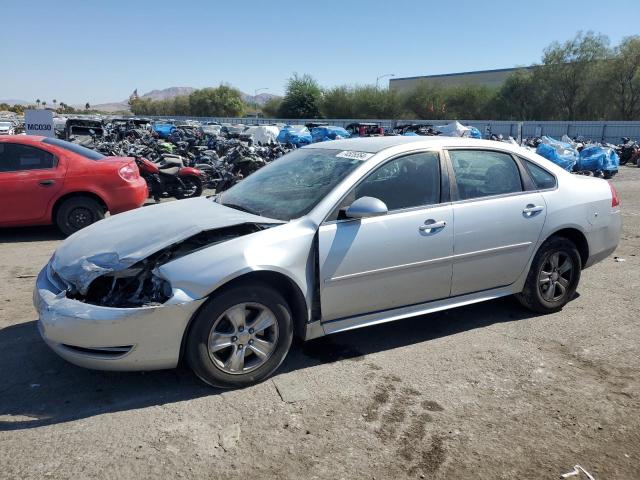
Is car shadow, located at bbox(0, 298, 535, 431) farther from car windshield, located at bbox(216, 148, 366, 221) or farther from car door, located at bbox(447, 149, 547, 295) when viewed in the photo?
car windshield, located at bbox(216, 148, 366, 221)

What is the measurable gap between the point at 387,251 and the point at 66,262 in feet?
7.26

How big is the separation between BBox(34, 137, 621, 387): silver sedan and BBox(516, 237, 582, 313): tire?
1 cm

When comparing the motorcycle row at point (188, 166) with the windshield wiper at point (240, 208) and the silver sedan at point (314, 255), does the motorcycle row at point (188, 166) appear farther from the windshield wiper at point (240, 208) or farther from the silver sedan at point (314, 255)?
the silver sedan at point (314, 255)

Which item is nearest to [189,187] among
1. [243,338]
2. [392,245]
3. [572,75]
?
[392,245]

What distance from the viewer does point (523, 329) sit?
4.66m

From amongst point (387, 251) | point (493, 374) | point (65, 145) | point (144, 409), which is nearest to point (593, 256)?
point (493, 374)

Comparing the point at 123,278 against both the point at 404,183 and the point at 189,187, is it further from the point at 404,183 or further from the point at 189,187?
the point at 189,187

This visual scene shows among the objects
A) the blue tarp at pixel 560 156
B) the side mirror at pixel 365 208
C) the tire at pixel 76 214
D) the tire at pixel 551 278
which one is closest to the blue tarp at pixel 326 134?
the blue tarp at pixel 560 156

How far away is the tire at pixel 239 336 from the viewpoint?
3.34 metres

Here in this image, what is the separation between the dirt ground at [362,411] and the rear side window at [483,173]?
46.4 inches

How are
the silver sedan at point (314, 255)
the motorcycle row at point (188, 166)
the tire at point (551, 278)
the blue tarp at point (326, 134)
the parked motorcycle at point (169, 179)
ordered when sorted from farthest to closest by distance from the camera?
the blue tarp at point (326, 134) → the motorcycle row at point (188, 166) → the parked motorcycle at point (169, 179) → the tire at point (551, 278) → the silver sedan at point (314, 255)

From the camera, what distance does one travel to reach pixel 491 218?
4.39 metres

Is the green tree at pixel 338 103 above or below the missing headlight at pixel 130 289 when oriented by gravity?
above

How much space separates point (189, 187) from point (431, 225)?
842 cm
